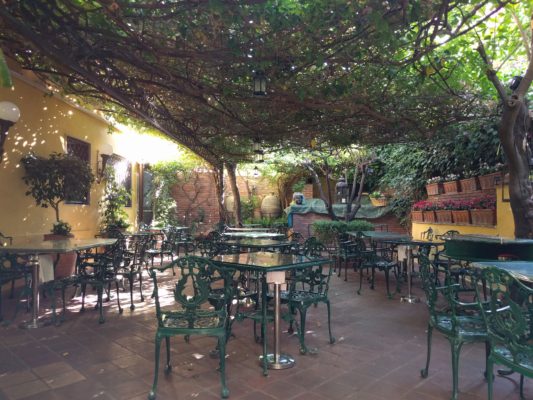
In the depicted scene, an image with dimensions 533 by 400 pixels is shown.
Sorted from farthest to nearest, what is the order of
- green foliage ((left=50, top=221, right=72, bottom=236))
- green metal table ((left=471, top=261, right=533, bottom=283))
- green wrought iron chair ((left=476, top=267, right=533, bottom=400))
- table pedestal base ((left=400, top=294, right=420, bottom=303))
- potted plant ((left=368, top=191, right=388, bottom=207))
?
potted plant ((left=368, top=191, right=388, bottom=207)) < green foliage ((left=50, top=221, right=72, bottom=236)) < table pedestal base ((left=400, top=294, right=420, bottom=303)) < green metal table ((left=471, top=261, right=533, bottom=283)) < green wrought iron chair ((left=476, top=267, right=533, bottom=400))

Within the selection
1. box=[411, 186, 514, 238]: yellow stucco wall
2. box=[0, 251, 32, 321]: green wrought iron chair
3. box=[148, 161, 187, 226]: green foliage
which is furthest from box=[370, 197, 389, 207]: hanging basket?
box=[0, 251, 32, 321]: green wrought iron chair

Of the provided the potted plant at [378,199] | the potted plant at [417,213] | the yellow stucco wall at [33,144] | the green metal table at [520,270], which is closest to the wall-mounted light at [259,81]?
the green metal table at [520,270]

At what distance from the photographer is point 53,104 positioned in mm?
6266

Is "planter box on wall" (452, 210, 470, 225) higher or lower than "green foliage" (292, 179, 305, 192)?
lower

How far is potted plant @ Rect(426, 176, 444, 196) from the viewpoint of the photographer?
7840mm

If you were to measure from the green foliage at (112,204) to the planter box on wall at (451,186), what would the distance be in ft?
21.4

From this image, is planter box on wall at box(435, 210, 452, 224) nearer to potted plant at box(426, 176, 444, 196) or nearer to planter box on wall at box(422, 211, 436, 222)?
planter box on wall at box(422, 211, 436, 222)

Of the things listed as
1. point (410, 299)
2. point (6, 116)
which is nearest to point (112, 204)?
point (6, 116)

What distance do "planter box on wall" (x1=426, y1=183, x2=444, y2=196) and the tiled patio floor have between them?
4.35 metres

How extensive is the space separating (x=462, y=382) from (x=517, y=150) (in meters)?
2.81

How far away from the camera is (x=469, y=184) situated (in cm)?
672

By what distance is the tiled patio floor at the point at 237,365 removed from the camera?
2461mm

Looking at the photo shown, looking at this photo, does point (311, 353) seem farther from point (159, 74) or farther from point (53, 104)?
point (53, 104)

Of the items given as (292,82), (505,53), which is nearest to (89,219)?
(292,82)
